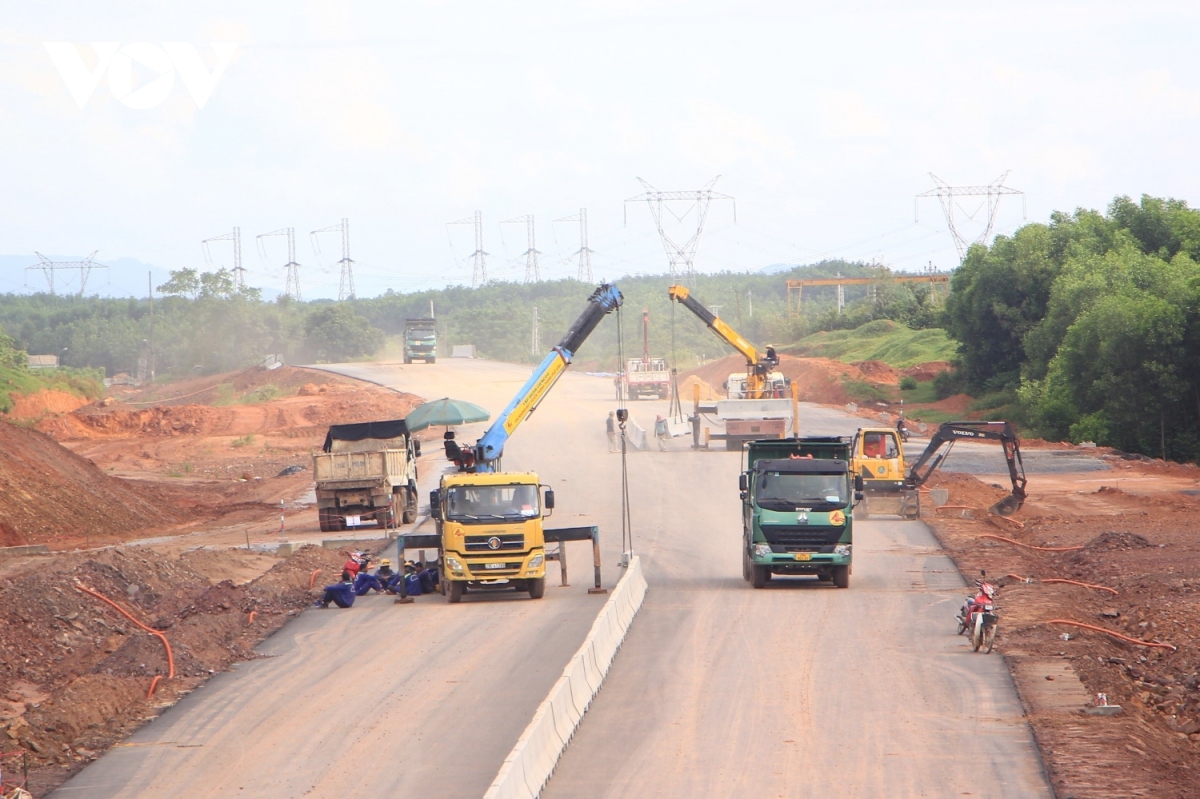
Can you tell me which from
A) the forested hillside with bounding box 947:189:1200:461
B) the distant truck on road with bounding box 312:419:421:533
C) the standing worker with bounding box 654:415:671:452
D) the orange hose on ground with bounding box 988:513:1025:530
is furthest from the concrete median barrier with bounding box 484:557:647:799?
the forested hillside with bounding box 947:189:1200:461

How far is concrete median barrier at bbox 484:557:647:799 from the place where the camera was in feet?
40.4

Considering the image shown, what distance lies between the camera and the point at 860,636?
21594 millimetres

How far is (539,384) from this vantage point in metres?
33.3

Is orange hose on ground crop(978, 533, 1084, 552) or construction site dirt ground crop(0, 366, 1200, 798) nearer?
construction site dirt ground crop(0, 366, 1200, 798)

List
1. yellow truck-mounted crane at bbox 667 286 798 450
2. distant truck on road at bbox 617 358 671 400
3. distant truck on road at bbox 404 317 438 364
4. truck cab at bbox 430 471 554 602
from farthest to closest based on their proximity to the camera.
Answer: distant truck on road at bbox 404 317 438 364, distant truck on road at bbox 617 358 671 400, yellow truck-mounted crane at bbox 667 286 798 450, truck cab at bbox 430 471 554 602

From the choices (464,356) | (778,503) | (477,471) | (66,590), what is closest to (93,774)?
(66,590)

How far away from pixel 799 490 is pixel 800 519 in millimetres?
734

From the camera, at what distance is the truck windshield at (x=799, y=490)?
26000 mm

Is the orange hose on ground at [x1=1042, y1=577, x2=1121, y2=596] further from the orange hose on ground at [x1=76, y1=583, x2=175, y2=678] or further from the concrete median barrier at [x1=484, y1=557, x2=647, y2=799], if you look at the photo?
the orange hose on ground at [x1=76, y1=583, x2=175, y2=678]

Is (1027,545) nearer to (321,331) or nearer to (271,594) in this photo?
(271,594)

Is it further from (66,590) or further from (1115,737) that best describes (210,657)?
(1115,737)

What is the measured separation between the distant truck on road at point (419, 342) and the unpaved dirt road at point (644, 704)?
89.1 metres

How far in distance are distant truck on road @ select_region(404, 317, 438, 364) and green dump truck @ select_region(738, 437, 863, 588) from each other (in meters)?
91.7

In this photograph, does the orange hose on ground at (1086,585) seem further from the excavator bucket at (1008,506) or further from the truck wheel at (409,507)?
the truck wheel at (409,507)
